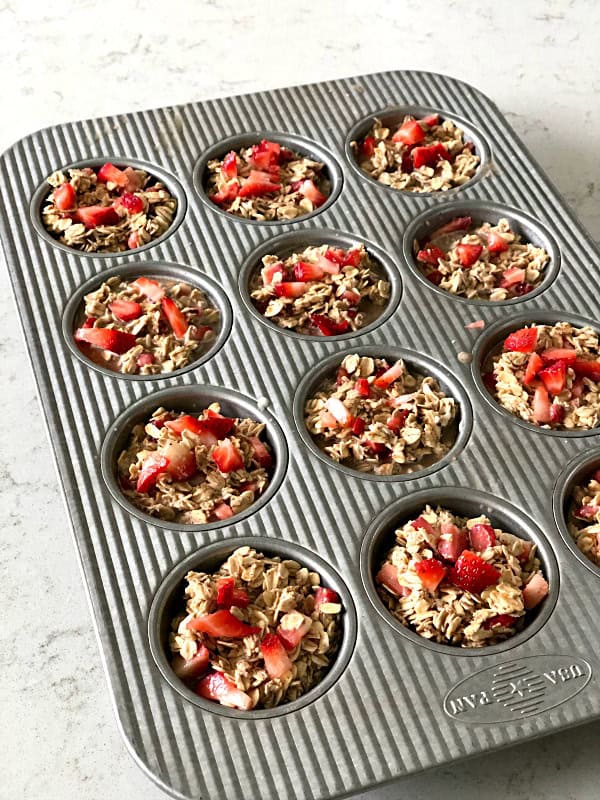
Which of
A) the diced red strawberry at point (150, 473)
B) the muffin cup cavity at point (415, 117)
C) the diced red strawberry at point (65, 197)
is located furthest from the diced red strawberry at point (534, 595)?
the diced red strawberry at point (65, 197)

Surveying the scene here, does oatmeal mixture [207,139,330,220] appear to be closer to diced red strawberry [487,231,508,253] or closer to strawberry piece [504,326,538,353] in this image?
diced red strawberry [487,231,508,253]

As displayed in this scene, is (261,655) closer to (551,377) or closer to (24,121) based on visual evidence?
(551,377)

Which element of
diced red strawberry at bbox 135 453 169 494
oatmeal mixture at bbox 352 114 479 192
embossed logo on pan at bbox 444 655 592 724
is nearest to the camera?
embossed logo on pan at bbox 444 655 592 724

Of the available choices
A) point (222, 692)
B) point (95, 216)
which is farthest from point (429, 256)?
point (222, 692)

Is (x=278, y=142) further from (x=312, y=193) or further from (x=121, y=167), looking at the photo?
(x=121, y=167)

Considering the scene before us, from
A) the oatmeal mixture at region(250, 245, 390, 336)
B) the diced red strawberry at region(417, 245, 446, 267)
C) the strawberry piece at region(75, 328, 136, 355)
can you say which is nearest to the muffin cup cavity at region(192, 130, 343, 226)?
the oatmeal mixture at region(250, 245, 390, 336)

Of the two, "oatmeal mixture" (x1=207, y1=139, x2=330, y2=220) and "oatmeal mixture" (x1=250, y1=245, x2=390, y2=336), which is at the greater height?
"oatmeal mixture" (x1=207, y1=139, x2=330, y2=220)

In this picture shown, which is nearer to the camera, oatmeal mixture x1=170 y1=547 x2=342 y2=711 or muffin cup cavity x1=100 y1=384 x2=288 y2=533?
oatmeal mixture x1=170 y1=547 x2=342 y2=711

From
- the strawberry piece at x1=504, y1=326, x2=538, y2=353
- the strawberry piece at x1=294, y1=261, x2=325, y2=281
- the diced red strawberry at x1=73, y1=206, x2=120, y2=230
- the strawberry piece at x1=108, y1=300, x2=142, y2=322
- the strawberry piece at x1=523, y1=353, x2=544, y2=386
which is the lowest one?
the strawberry piece at x1=523, y1=353, x2=544, y2=386
